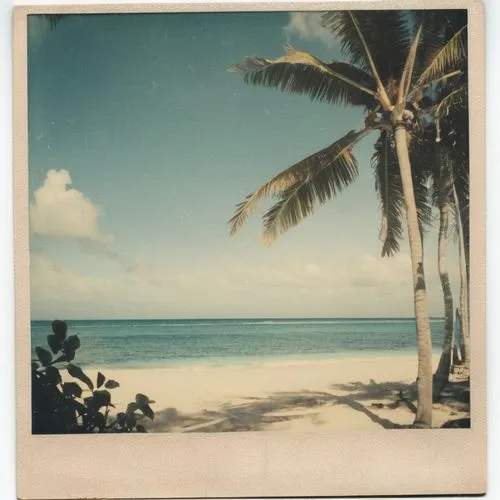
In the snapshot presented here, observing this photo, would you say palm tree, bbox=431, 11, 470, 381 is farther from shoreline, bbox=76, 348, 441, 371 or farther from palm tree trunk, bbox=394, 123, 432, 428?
shoreline, bbox=76, 348, 441, 371

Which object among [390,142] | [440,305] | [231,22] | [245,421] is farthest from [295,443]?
[231,22]

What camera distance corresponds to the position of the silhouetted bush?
2404mm

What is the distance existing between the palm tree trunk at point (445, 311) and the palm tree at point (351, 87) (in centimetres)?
4

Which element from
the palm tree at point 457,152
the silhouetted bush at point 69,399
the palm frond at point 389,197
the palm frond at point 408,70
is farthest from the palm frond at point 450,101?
the silhouetted bush at point 69,399

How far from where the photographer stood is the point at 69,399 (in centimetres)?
241

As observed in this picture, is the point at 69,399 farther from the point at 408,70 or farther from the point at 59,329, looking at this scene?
the point at 408,70

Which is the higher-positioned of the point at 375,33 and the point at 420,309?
the point at 375,33

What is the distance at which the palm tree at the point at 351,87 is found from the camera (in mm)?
2412

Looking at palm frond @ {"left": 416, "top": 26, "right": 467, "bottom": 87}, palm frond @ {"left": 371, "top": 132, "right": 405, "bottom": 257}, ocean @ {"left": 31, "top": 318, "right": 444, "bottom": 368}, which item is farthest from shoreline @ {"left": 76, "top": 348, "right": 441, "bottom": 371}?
palm frond @ {"left": 416, "top": 26, "right": 467, "bottom": 87}

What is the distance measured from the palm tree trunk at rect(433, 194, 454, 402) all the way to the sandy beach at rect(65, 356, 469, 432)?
8cm

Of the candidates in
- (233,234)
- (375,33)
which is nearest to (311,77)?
(375,33)

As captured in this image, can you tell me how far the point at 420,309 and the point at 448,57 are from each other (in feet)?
2.95

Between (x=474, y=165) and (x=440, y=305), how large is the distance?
1.68ft

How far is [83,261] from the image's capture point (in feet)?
7.92
